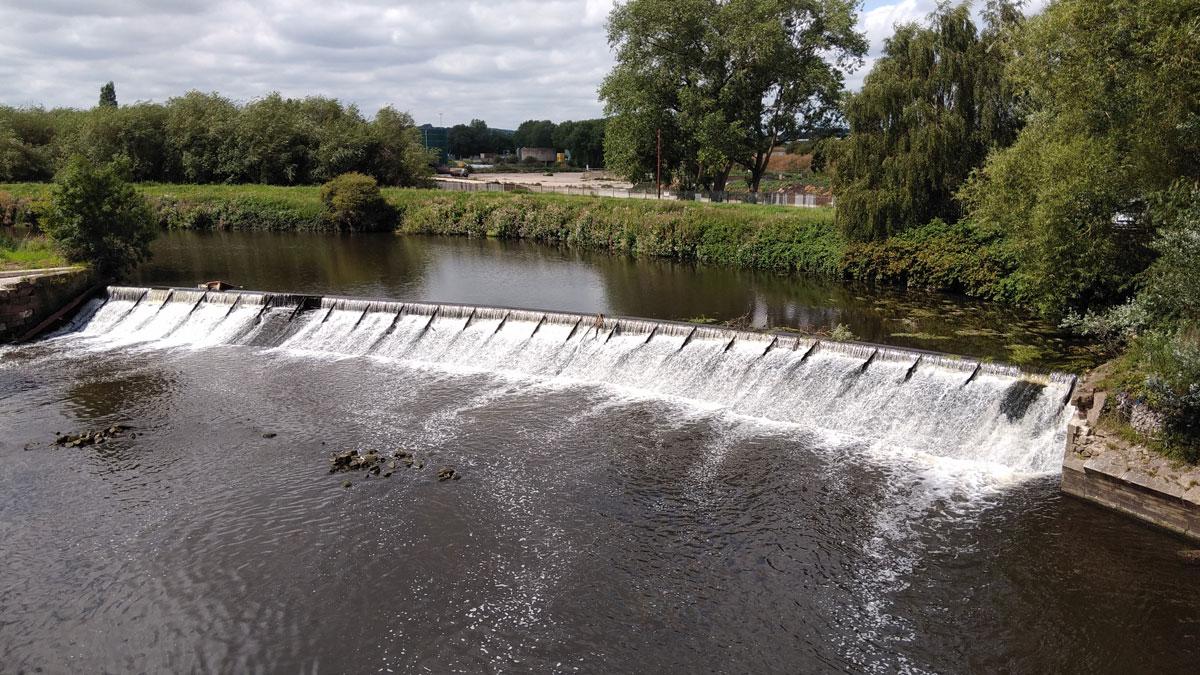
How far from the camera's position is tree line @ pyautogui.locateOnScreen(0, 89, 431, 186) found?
64.5 meters

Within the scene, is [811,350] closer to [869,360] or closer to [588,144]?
[869,360]

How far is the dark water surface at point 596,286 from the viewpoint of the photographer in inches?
981

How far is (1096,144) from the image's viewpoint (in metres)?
19.1

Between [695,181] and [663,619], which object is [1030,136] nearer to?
[663,619]

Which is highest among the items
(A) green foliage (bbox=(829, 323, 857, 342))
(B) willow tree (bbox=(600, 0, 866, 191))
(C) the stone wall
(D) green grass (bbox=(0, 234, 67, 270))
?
(B) willow tree (bbox=(600, 0, 866, 191))

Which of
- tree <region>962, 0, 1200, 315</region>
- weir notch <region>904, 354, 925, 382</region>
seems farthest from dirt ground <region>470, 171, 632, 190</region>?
weir notch <region>904, 354, 925, 382</region>

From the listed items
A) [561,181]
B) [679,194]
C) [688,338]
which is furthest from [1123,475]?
[561,181]

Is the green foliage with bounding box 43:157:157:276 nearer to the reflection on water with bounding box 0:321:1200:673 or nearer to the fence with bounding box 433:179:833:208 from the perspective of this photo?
the reflection on water with bounding box 0:321:1200:673

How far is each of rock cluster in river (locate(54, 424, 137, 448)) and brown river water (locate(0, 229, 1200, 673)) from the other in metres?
0.36

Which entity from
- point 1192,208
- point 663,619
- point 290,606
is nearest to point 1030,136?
point 1192,208

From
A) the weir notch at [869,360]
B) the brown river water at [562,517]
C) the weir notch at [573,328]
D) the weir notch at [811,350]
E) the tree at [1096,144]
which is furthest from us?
the weir notch at [573,328]

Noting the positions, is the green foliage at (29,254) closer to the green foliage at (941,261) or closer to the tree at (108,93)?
the green foliage at (941,261)

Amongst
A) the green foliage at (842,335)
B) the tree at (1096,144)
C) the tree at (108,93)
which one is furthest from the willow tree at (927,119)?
the tree at (108,93)

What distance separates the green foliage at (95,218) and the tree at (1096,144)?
106ft
